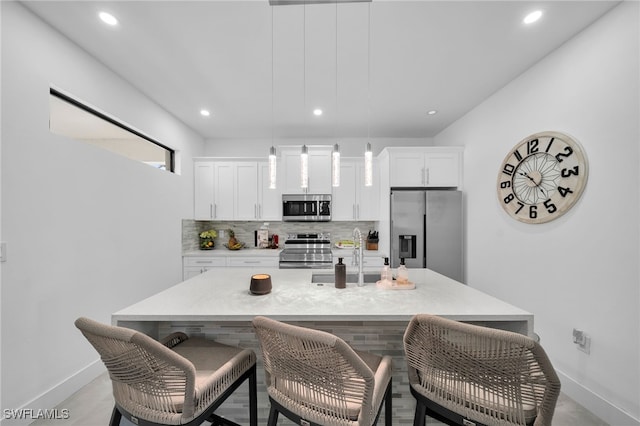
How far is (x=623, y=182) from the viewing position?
1675mm

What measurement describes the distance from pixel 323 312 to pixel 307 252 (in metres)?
2.77

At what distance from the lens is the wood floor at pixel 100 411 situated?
173cm

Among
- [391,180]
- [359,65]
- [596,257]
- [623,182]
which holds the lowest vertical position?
[596,257]

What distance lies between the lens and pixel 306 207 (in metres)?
4.06

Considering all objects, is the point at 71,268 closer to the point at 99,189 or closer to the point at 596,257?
the point at 99,189

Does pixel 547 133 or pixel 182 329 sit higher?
pixel 547 133

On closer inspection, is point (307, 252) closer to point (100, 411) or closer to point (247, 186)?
point (247, 186)

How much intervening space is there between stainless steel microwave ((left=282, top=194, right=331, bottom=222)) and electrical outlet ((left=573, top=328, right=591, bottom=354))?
9.17ft

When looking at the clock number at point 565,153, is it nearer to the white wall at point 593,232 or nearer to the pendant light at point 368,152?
the white wall at point 593,232

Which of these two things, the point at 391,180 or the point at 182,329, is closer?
the point at 182,329

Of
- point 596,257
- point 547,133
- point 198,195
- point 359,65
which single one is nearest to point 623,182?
point 596,257

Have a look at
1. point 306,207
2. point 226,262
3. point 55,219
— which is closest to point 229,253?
point 226,262

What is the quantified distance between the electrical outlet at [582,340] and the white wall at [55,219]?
3.64 metres

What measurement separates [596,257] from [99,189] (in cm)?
375
